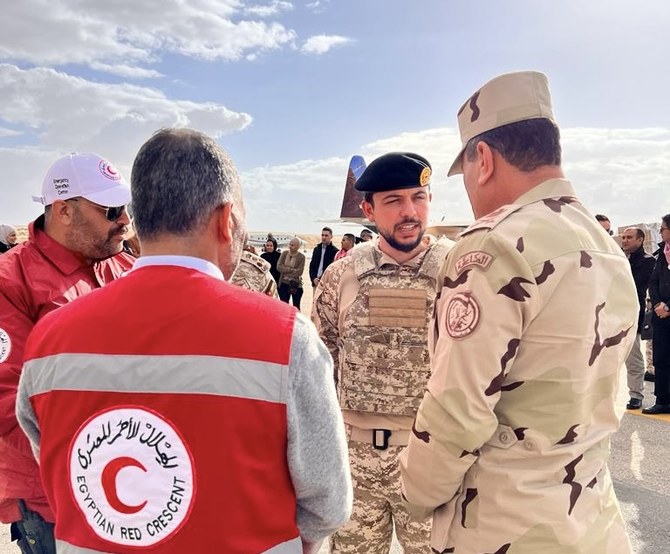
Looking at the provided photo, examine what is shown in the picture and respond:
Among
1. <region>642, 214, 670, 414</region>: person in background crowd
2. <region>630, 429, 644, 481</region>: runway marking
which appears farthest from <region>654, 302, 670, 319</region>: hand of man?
<region>630, 429, 644, 481</region>: runway marking

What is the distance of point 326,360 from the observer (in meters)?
1.08

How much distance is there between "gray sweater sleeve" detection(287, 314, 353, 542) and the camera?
101 cm

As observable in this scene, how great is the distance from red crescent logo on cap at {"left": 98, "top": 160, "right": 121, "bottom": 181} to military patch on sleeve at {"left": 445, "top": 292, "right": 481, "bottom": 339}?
139 cm

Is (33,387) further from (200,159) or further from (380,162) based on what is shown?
(380,162)

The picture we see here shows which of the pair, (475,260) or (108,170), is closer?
(475,260)

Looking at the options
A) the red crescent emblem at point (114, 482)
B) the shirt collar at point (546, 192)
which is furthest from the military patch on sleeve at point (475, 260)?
the red crescent emblem at point (114, 482)

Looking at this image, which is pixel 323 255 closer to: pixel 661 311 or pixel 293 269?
pixel 293 269

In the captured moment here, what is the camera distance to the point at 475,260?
4.09 feet

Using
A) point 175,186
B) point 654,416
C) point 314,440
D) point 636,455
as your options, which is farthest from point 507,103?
point 654,416

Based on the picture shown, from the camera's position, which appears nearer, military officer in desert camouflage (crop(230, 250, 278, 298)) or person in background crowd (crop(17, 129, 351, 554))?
person in background crowd (crop(17, 129, 351, 554))

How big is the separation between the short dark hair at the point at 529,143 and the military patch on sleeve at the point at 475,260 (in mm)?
288

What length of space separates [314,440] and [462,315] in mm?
463

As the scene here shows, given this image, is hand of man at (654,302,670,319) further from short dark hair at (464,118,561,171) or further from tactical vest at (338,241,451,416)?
short dark hair at (464,118,561,171)

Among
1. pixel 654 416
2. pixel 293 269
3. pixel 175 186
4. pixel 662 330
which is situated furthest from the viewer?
pixel 293 269
